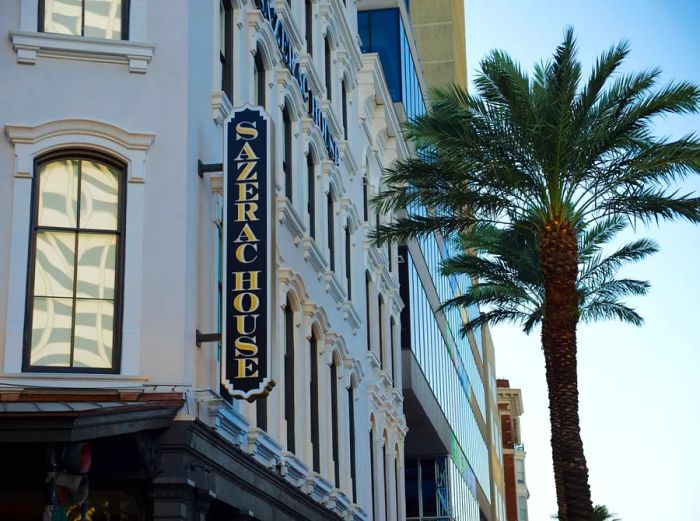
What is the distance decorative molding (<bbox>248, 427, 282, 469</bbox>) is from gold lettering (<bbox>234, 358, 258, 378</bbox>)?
9.66ft

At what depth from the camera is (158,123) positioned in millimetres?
18203

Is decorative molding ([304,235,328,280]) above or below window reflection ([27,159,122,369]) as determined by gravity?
above

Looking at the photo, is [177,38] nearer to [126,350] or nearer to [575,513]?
[126,350]

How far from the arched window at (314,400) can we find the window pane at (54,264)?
9128mm

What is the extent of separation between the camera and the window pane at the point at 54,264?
56.9 ft

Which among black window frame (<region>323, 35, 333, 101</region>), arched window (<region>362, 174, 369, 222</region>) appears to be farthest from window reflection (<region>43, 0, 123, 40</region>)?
arched window (<region>362, 174, 369, 222</region>)

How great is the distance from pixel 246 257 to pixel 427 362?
30446 mm

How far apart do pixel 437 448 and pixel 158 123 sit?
35.4m

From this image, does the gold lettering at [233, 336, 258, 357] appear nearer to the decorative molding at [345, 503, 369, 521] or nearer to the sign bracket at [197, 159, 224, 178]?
the sign bracket at [197, 159, 224, 178]

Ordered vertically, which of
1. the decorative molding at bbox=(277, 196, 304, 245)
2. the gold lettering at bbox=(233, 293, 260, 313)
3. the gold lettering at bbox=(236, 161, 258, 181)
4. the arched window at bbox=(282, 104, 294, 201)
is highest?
the arched window at bbox=(282, 104, 294, 201)

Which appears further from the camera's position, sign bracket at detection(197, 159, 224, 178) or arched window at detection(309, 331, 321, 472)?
arched window at detection(309, 331, 321, 472)

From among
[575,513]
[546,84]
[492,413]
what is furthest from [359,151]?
[492,413]

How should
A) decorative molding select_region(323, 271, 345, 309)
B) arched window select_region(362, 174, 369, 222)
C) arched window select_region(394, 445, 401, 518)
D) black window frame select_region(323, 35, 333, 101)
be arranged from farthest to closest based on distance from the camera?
arched window select_region(394, 445, 401, 518), arched window select_region(362, 174, 369, 222), black window frame select_region(323, 35, 333, 101), decorative molding select_region(323, 271, 345, 309)

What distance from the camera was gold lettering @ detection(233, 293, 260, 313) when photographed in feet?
57.9
